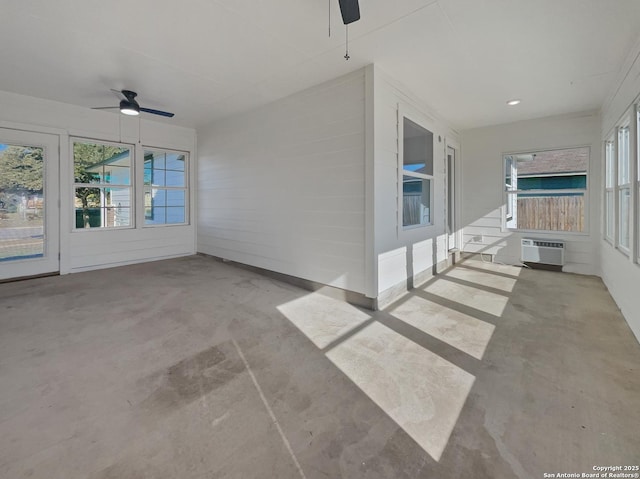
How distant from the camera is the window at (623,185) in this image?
3445mm

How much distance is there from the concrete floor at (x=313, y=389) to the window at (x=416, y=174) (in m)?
1.45

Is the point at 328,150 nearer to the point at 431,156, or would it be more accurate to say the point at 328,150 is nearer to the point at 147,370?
the point at 431,156

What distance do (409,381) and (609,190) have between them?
4.67 m

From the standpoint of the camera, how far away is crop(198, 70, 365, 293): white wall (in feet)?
12.0

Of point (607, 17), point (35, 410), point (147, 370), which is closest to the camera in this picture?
point (35, 410)

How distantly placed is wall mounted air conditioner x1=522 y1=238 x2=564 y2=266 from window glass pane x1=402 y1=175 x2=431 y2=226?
2.25m

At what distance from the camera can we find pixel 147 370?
2.21 m

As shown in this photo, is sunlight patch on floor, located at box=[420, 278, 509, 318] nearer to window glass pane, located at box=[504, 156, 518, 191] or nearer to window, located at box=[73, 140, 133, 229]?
window glass pane, located at box=[504, 156, 518, 191]

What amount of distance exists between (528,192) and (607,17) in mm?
3688

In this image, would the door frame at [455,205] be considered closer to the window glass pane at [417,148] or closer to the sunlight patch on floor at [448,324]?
the window glass pane at [417,148]

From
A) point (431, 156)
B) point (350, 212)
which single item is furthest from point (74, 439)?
point (431, 156)

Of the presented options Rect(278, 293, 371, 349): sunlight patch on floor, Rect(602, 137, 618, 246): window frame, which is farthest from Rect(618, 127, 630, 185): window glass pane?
Rect(278, 293, 371, 349): sunlight patch on floor

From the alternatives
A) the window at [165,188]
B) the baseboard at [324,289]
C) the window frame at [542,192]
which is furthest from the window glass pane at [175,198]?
the window frame at [542,192]

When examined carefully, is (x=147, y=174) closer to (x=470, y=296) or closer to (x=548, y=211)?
(x=470, y=296)
